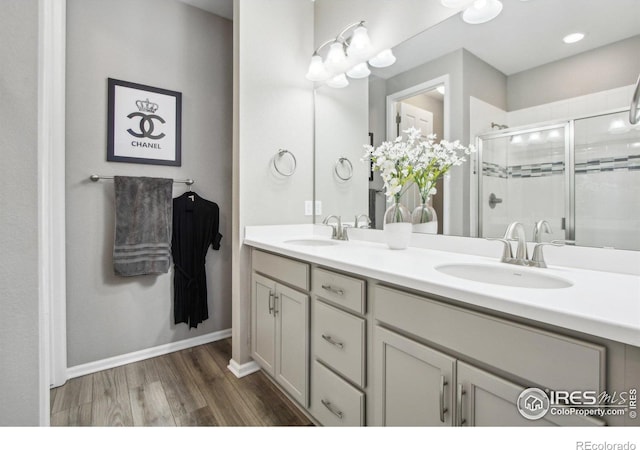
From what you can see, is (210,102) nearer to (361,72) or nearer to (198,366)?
(361,72)

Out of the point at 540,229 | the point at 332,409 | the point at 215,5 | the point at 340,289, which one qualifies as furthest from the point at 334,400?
the point at 215,5

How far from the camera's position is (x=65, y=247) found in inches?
74.5

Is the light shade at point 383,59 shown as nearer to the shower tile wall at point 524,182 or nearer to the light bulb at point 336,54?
the light bulb at point 336,54

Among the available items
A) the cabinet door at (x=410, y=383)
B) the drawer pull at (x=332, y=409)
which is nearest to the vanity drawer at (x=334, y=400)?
the drawer pull at (x=332, y=409)

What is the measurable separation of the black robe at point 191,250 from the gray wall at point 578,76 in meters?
2.05

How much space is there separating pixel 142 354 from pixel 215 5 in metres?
2.65

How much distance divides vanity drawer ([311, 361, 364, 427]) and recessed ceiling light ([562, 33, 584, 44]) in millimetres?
1529

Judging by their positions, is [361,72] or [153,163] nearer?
[361,72]

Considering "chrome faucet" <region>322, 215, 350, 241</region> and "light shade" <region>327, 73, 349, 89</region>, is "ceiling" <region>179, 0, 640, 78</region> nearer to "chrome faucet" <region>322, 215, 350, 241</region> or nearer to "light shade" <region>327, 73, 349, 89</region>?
"light shade" <region>327, 73, 349, 89</region>

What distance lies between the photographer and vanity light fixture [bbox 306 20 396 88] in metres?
1.88

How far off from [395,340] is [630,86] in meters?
1.14

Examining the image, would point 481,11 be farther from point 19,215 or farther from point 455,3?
point 19,215

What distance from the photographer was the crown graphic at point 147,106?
2135 mm
